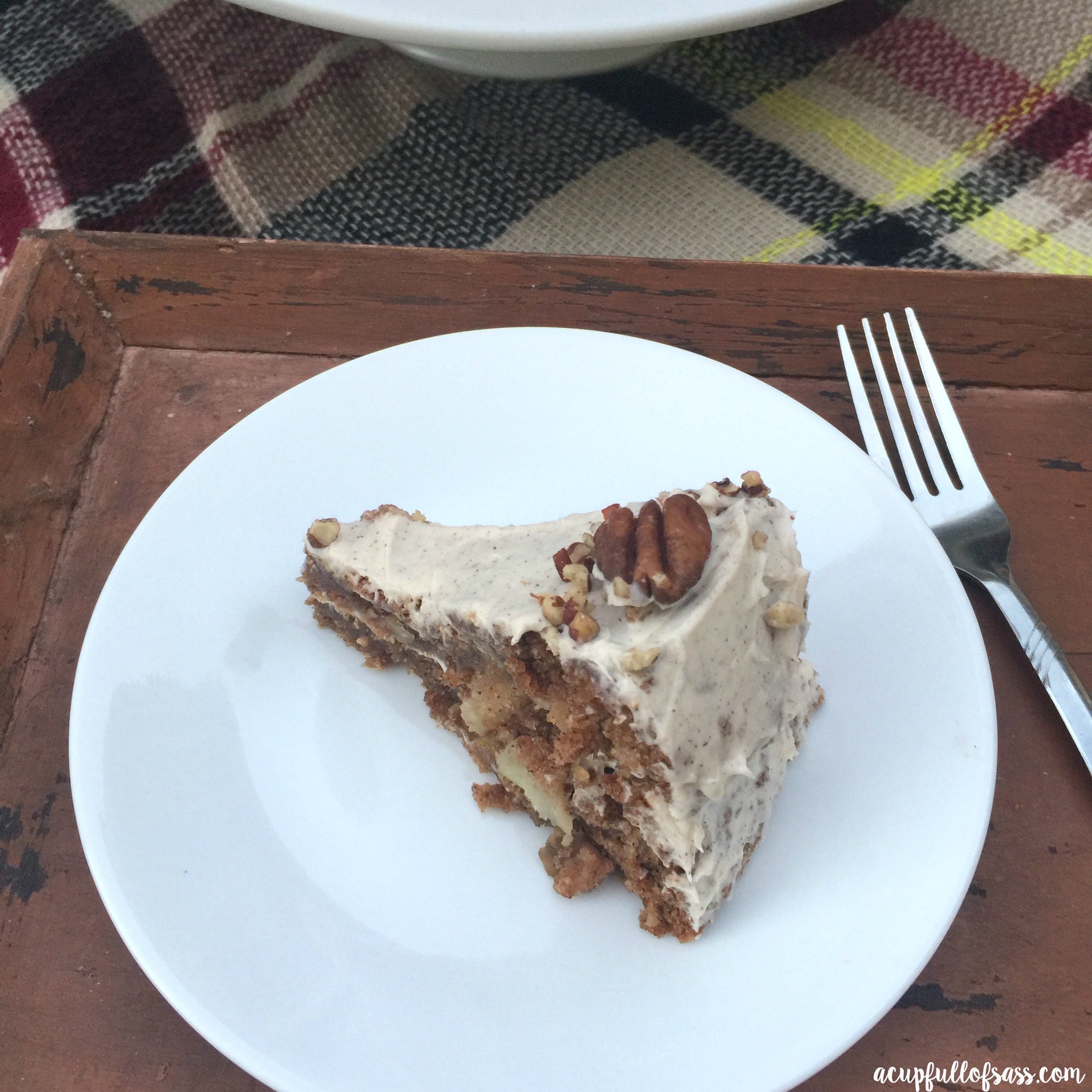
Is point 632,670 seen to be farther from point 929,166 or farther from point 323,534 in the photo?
point 929,166

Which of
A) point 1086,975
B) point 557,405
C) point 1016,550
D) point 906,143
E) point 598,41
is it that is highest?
point 598,41

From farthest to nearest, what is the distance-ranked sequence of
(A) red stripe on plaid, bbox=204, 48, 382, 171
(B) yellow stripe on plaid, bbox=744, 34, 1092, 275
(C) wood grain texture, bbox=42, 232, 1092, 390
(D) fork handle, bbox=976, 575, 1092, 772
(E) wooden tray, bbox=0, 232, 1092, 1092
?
(A) red stripe on plaid, bbox=204, 48, 382, 171 < (B) yellow stripe on plaid, bbox=744, 34, 1092, 275 < (C) wood grain texture, bbox=42, 232, 1092, 390 < (D) fork handle, bbox=976, 575, 1092, 772 < (E) wooden tray, bbox=0, 232, 1092, 1092

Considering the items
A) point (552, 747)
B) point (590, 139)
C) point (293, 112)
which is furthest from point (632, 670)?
point (293, 112)

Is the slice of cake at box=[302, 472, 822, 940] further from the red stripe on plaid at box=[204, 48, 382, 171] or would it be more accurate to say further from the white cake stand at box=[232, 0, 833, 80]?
the red stripe on plaid at box=[204, 48, 382, 171]

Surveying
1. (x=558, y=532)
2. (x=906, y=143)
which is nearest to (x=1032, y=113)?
(x=906, y=143)

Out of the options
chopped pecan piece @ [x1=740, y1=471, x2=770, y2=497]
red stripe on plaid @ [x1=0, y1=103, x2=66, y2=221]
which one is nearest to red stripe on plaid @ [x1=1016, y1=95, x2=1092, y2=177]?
chopped pecan piece @ [x1=740, y1=471, x2=770, y2=497]

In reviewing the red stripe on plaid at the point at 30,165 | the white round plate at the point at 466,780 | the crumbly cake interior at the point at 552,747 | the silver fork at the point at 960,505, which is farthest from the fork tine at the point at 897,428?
the red stripe on plaid at the point at 30,165

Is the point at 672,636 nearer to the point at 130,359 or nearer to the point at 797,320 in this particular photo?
the point at 797,320
